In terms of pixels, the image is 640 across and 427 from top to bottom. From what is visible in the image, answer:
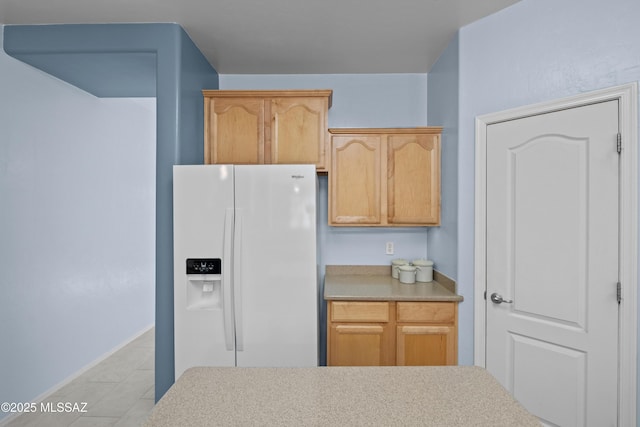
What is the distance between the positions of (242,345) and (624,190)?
2.22 metres

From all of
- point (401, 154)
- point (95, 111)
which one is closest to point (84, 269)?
point (95, 111)

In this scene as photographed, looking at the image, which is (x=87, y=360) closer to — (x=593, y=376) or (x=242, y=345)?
(x=242, y=345)

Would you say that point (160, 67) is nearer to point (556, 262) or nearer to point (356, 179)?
point (356, 179)

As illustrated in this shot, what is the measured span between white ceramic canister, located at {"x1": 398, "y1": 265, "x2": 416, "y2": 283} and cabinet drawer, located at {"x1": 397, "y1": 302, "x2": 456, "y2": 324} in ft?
1.30

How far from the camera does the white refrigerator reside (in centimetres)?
214

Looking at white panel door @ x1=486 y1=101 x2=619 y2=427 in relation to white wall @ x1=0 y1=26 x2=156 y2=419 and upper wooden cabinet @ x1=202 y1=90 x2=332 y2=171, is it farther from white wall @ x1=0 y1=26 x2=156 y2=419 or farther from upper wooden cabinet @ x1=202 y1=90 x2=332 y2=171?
white wall @ x1=0 y1=26 x2=156 y2=419

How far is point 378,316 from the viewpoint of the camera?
2412mm

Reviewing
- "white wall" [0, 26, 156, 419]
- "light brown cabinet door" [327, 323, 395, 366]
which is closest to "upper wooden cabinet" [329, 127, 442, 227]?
"light brown cabinet door" [327, 323, 395, 366]

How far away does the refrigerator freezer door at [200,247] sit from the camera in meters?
2.14

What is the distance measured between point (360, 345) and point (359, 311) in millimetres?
237

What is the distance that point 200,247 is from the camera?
215 centimetres

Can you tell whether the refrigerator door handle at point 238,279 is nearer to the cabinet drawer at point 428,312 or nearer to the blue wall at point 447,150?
the cabinet drawer at point 428,312

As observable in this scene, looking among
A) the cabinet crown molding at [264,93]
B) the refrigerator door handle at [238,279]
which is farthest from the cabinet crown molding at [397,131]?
the refrigerator door handle at [238,279]

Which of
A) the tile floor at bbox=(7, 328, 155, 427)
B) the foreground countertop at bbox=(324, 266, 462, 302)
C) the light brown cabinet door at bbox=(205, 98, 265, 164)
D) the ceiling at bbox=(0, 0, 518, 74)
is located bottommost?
the tile floor at bbox=(7, 328, 155, 427)
